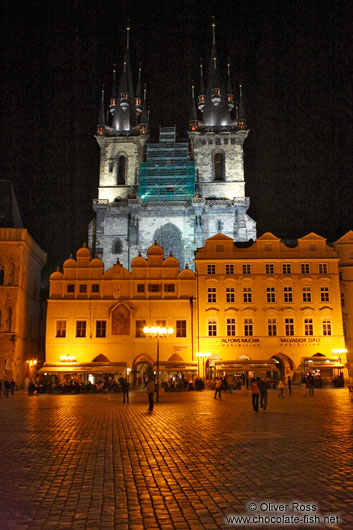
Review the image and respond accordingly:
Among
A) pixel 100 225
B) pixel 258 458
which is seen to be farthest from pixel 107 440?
pixel 100 225

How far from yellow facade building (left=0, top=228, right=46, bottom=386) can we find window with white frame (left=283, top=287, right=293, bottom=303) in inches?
962

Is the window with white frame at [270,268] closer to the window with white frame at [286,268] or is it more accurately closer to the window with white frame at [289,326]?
the window with white frame at [286,268]

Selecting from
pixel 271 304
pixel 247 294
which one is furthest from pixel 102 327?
pixel 271 304

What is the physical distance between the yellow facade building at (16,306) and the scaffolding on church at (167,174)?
23.8 m

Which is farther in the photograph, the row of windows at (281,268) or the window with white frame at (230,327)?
the row of windows at (281,268)

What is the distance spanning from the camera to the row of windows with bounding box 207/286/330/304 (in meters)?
50.8

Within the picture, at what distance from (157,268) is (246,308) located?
9.04m

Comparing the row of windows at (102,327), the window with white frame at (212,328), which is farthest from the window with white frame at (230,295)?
the row of windows at (102,327)

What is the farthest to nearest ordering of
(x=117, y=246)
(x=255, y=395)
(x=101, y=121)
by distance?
(x=101, y=121)
(x=117, y=246)
(x=255, y=395)

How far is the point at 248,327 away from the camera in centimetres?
5025

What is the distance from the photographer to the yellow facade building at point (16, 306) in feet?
161

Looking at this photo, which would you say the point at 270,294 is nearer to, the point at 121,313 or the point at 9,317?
the point at 121,313

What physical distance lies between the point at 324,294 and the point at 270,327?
5.92 meters

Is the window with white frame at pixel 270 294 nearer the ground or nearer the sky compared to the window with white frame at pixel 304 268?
nearer the ground
